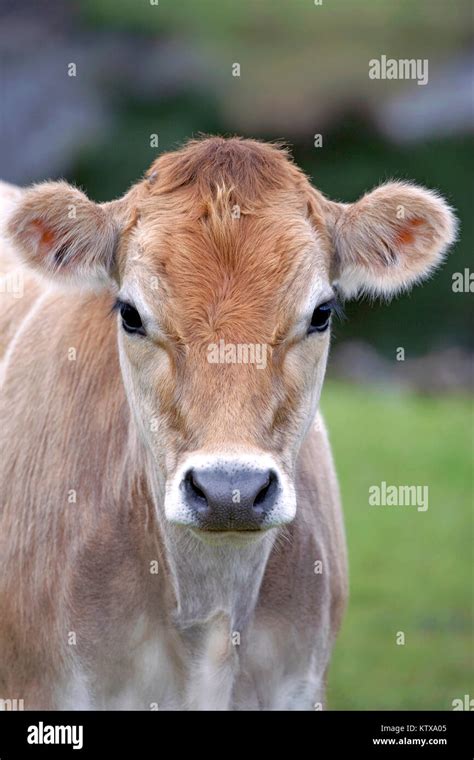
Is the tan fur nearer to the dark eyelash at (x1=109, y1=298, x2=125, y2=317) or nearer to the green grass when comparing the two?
the dark eyelash at (x1=109, y1=298, x2=125, y2=317)

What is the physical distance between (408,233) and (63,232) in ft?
4.35

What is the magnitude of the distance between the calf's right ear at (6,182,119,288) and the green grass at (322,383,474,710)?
3.93m

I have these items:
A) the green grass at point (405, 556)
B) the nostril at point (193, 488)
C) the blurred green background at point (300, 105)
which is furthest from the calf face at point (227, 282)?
the blurred green background at point (300, 105)

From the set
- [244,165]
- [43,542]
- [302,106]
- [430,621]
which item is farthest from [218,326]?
[302,106]

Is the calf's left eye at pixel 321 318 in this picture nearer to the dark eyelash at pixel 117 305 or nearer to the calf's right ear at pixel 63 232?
the dark eyelash at pixel 117 305

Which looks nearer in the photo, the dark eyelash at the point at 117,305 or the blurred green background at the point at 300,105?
the dark eyelash at the point at 117,305

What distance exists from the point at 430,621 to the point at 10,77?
50.4 ft

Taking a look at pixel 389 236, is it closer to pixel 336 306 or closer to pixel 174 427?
pixel 336 306

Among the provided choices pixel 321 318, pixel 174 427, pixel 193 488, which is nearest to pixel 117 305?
pixel 174 427

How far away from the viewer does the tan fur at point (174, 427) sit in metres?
4.81

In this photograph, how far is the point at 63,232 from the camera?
17.0 ft

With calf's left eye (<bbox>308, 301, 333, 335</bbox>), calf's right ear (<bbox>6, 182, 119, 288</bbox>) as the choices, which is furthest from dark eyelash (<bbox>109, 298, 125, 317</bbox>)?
calf's left eye (<bbox>308, 301, 333, 335</bbox>)

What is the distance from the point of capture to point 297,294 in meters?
4.88

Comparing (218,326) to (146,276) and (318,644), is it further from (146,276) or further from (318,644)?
(318,644)
